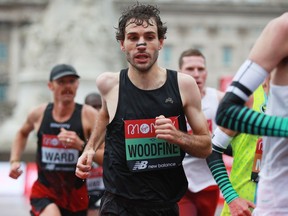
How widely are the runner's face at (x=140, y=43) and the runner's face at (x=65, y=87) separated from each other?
2145 millimetres

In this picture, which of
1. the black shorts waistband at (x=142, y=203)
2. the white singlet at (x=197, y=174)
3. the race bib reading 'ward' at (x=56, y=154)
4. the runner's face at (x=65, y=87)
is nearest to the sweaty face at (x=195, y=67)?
the white singlet at (x=197, y=174)

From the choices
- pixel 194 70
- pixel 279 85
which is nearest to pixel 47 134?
Answer: pixel 194 70

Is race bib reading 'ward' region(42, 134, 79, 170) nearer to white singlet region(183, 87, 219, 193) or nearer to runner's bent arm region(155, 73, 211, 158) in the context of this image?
white singlet region(183, 87, 219, 193)

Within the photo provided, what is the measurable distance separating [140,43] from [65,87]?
2.27 meters

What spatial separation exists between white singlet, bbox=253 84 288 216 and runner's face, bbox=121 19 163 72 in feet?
3.37

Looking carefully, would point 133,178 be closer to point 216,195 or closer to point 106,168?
point 106,168

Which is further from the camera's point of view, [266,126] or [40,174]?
[40,174]

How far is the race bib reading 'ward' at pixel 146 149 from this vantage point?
3.90 m

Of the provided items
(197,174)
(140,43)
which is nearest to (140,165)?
(140,43)

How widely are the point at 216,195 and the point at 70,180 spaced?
1.11 m

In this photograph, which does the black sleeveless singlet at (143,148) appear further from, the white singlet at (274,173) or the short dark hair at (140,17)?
the white singlet at (274,173)

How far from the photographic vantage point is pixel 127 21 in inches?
155

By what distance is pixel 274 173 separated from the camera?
2986 mm

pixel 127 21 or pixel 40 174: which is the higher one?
pixel 127 21
